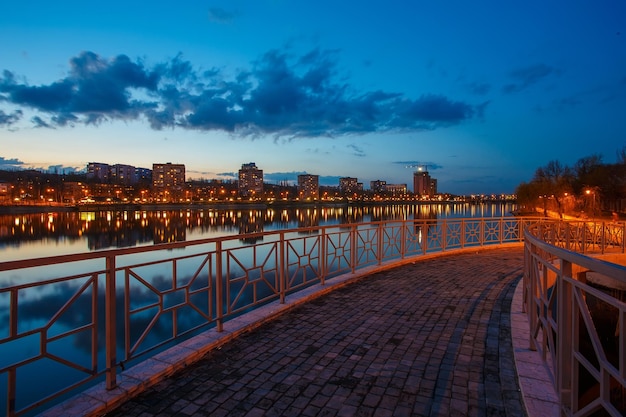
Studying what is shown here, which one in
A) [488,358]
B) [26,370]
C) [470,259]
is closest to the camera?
[488,358]

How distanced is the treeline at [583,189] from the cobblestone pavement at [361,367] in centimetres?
3793

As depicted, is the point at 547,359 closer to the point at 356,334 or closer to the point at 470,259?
the point at 356,334

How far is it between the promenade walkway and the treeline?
124ft

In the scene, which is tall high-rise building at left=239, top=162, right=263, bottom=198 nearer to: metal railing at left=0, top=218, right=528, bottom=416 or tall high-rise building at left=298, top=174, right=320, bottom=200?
tall high-rise building at left=298, top=174, right=320, bottom=200

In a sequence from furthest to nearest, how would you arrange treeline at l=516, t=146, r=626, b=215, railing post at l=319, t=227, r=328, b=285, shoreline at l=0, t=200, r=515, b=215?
shoreline at l=0, t=200, r=515, b=215, treeline at l=516, t=146, r=626, b=215, railing post at l=319, t=227, r=328, b=285

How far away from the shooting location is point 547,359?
11.6 feet

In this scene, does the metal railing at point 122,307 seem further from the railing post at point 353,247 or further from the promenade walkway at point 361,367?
the promenade walkway at point 361,367

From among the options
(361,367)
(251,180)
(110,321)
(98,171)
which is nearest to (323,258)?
(361,367)

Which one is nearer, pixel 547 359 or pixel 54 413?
pixel 54 413

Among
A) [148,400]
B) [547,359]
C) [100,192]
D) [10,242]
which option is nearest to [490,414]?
[547,359]

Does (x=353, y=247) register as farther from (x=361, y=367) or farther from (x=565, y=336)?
(x=565, y=336)

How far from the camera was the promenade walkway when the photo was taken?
2891 mm

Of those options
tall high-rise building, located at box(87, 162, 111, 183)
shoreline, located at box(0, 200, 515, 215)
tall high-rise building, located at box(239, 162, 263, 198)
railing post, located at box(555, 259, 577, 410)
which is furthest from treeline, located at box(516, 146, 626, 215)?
tall high-rise building, located at box(87, 162, 111, 183)

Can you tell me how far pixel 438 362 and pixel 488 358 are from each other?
21.8 inches
